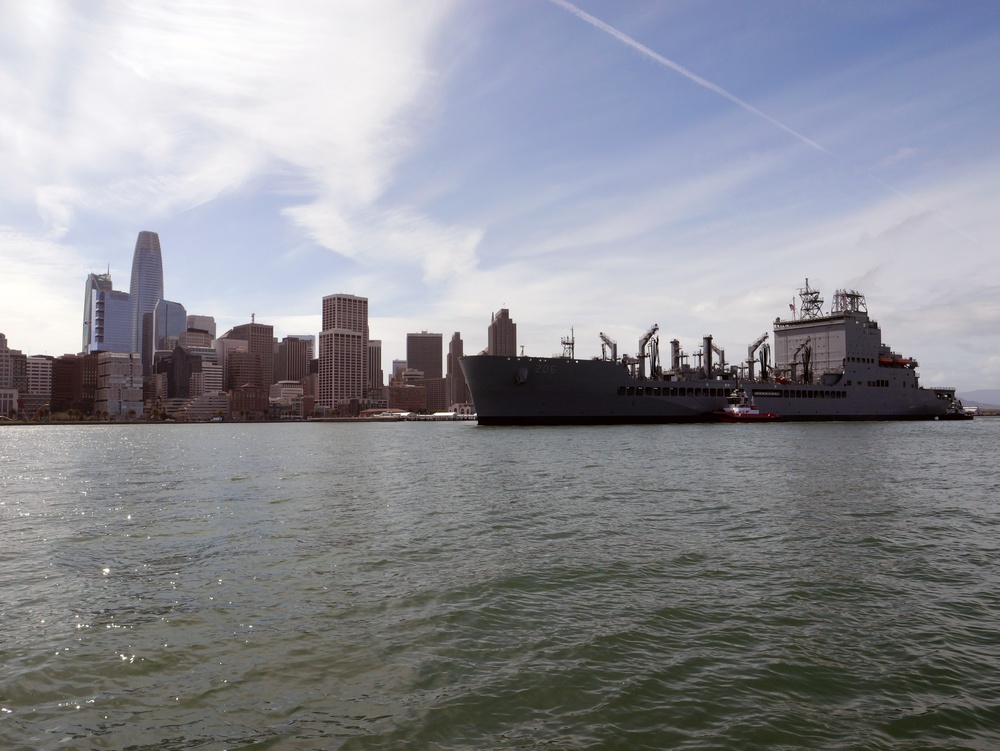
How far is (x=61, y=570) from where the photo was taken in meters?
12.0

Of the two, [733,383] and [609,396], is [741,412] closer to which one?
[733,383]

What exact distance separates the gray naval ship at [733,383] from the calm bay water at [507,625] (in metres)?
47.8

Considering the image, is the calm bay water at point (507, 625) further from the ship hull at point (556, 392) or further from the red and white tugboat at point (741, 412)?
the red and white tugboat at point (741, 412)

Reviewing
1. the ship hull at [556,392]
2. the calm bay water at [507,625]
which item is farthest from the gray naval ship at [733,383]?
the calm bay water at [507,625]

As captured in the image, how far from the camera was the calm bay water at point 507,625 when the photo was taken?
596cm

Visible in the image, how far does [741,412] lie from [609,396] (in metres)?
21.8

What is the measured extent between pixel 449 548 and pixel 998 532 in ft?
44.5

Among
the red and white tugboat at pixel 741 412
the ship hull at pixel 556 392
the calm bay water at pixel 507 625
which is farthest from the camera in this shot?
the red and white tugboat at pixel 741 412

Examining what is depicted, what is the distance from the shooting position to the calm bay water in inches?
235

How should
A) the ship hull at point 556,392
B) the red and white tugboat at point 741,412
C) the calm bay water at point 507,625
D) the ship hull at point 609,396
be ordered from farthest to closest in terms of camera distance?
the red and white tugboat at point 741,412 → the ship hull at point 609,396 → the ship hull at point 556,392 → the calm bay water at point 507,625

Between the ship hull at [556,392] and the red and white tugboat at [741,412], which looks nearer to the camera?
the ship hull at [556,392]

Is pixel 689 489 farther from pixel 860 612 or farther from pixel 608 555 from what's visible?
pixel 860 612

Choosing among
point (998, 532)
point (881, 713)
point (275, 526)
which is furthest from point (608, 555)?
point (998, 532)

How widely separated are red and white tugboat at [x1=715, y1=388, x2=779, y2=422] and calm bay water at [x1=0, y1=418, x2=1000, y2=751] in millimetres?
61833
